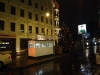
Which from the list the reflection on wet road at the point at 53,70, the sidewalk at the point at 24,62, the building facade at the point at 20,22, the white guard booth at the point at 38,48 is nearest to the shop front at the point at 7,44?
the building facade at the point at 20,22

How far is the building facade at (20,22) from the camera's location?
25.6 m

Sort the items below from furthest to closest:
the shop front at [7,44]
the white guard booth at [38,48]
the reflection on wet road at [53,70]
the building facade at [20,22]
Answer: the building facade at [20,22] → the shop front at [7,44] → the white guard booth at [38,48] → the reflection on wet road at [53,70]

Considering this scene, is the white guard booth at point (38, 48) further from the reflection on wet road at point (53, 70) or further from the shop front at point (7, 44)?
the shop front at point (7, 44)

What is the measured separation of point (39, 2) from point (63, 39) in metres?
14.8

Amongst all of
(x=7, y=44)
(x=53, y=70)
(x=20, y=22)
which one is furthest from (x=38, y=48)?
(x=20, y=22)

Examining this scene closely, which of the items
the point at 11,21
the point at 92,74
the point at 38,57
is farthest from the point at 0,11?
the point at 92,74

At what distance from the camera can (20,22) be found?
2966cm

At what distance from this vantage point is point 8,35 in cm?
2603

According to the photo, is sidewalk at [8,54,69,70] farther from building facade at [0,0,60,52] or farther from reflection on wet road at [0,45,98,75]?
building facade at [0,0,60,52]

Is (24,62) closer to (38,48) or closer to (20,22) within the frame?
(38,48)

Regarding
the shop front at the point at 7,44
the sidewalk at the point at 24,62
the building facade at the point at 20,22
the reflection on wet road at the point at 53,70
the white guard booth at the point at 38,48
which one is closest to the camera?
the reflection on wet road at the point at 53,70

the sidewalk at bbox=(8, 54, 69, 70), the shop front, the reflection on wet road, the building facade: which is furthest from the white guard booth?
the shop front

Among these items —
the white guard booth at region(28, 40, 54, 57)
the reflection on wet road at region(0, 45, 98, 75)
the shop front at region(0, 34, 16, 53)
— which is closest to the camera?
the reflection on wet road at region(0, 45, 98, 75)

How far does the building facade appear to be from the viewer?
84.0 feet
